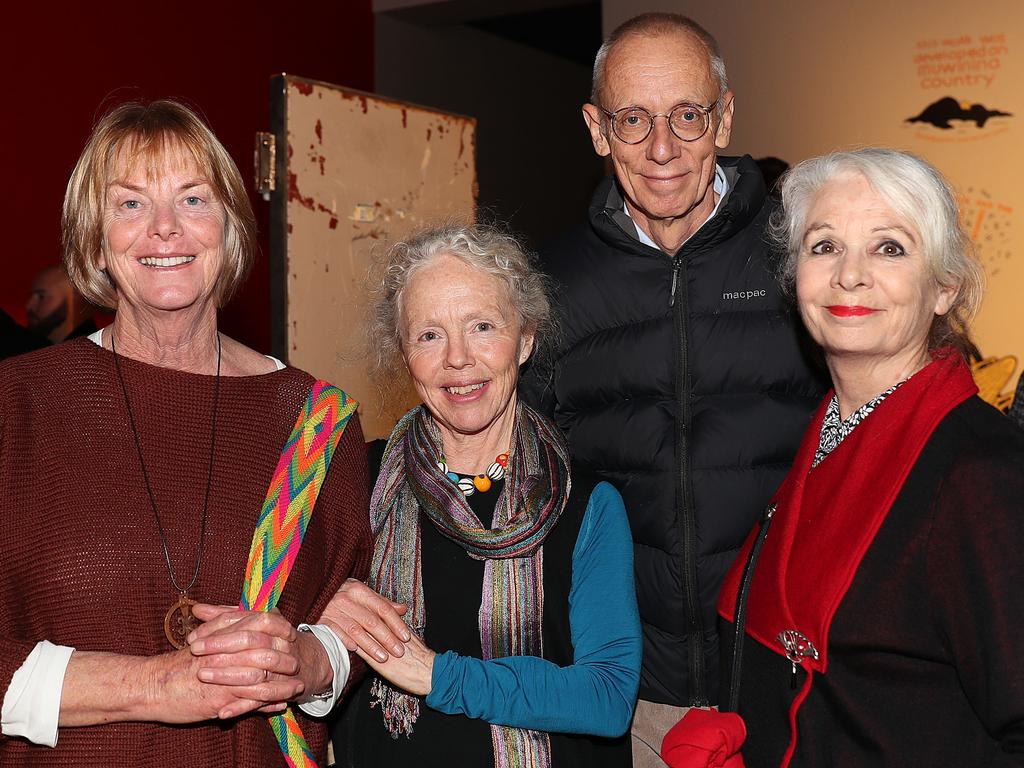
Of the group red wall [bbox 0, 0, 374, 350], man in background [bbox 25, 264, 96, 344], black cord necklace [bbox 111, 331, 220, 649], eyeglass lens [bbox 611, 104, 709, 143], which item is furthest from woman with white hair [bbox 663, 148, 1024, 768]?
man in background [bbox 25, 264, 96, 344]

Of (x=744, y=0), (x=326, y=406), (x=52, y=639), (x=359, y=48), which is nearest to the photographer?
(x=52, y=639)

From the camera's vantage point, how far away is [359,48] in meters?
6.88

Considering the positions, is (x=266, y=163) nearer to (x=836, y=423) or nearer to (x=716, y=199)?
(x=716, y=199)

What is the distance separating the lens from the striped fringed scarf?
1968mm

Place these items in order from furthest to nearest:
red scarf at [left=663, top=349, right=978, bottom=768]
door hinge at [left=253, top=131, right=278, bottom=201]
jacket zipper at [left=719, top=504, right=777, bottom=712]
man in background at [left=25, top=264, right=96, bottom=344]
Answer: man in background at [left=25, top=264, right=96, bottom=344]
door hinge at [left=253, top=131, right=278, bottom=201]
jacket zipper at [left=719, top=504, right=777, bottom=712]
red scarf at [left=663, top=349, right=978, bottom=768]

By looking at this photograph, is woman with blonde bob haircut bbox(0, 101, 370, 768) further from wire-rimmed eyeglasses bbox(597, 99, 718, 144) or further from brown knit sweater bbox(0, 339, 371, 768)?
wire-rimmed eyeglasses bbox(597, 99, 718, 144)

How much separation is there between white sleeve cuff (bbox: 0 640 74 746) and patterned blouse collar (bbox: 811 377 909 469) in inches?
49.0

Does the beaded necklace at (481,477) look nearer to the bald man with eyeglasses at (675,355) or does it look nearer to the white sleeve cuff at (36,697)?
the bald man with eyeglasses at (675,355)

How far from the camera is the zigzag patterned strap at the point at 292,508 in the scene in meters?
1.82

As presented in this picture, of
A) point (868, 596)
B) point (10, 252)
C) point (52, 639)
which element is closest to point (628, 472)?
point (868, 596)

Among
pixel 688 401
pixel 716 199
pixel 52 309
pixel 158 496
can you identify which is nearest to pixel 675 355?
pixel 688 401

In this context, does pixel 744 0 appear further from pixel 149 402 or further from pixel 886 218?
pixel 149 402

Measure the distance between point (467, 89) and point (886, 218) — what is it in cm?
678

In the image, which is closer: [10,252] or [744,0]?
[10,252]
